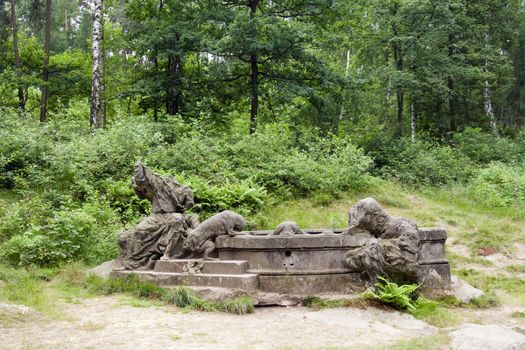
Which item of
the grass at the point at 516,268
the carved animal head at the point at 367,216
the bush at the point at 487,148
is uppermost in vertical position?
the bush at the point at 487,148

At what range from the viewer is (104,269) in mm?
10320

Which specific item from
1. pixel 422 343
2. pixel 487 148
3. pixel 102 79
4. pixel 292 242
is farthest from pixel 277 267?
pixel 487 148

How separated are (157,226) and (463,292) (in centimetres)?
576

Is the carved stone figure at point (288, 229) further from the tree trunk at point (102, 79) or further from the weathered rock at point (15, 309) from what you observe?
the tree trunk at point (102, 79)

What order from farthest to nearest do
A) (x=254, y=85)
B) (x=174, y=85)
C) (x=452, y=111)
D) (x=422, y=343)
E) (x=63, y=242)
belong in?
(x=452, y=111)
(x=174, y=85)
(x=254, y=85)
(x=63, y=242)
(x=422, y=343)

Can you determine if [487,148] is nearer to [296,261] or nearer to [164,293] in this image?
[296,261]

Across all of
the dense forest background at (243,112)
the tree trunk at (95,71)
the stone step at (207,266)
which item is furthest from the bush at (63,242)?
the tree trunk at (95,71)

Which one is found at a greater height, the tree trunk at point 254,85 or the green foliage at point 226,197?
the tree trunk at point 254,85

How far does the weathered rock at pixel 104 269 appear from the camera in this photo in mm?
10031

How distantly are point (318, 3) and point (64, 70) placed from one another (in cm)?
1271

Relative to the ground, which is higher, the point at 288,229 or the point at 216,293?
the point at 288,229

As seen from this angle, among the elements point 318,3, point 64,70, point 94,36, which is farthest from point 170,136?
point 64,70

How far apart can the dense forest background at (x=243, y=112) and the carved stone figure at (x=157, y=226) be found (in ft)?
6.87

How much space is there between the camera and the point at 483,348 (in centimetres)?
626
